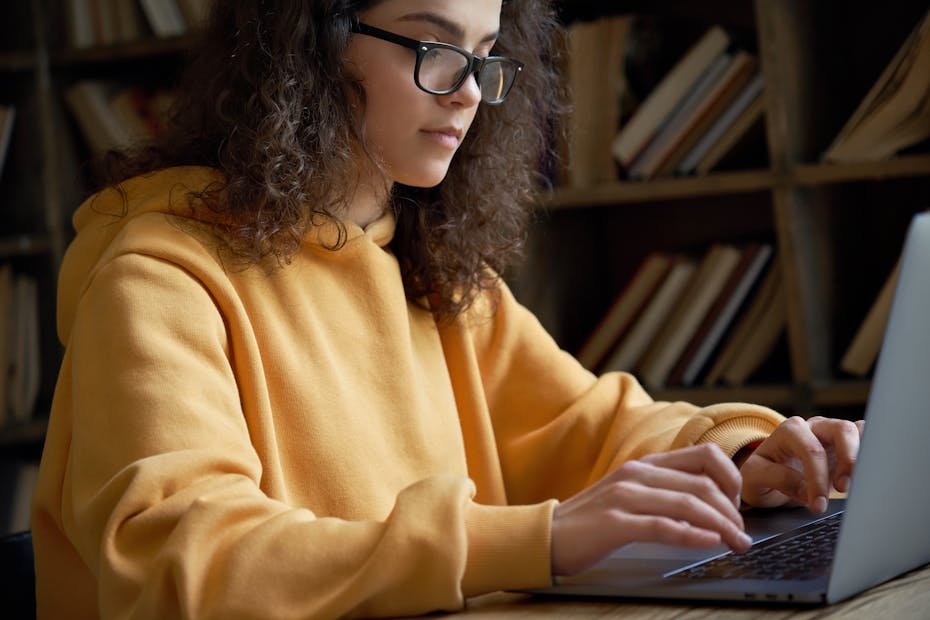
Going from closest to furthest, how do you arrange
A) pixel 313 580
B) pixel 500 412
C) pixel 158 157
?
pixel 313 580 → pixel 158 157 → pixel 500 412

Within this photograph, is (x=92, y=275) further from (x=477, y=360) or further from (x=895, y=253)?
(x=895, y=253)

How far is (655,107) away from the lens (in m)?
2.23

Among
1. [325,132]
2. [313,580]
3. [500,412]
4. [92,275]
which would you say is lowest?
[500,412]

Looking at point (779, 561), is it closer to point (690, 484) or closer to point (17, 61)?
point (690, 484)

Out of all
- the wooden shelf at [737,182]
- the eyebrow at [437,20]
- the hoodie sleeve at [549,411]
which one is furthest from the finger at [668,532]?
the wooden shelf at [737,182]

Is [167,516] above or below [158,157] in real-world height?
below

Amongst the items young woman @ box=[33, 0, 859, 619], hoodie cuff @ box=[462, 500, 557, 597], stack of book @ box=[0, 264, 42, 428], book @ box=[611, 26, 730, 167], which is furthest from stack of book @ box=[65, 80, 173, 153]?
hoodie cuff @ box=[462, 500, 557, 597]

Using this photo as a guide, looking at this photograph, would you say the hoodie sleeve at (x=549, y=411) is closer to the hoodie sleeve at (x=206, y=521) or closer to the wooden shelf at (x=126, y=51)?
the hoodie sleeve at (x=206, y=521)

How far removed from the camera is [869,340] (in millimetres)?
2070

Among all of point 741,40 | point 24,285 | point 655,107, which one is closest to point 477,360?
point 655,107

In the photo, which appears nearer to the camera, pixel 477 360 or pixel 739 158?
pixel 477 360

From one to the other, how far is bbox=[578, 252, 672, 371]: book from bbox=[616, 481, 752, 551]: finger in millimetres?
1499

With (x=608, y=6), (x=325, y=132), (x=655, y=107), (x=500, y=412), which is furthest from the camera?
(x=608, y=6)

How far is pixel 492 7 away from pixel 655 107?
1000mm
